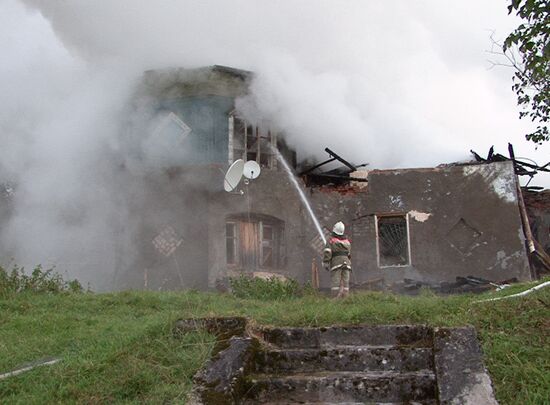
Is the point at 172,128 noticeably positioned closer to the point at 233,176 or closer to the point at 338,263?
the point at 233,176

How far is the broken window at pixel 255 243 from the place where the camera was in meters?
A: 17.7

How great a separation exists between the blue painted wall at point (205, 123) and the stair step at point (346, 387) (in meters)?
12.6

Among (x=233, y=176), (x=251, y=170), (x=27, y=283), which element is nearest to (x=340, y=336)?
(x=27, y=283)

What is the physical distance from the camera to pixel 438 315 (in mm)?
7406

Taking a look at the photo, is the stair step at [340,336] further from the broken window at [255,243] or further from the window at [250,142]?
the window at [250,142]

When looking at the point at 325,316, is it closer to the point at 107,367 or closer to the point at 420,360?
the point at 420,360

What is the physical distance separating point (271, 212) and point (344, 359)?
11.7 metres

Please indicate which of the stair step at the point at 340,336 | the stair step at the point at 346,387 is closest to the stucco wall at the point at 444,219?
the stair step at the point at 340,336

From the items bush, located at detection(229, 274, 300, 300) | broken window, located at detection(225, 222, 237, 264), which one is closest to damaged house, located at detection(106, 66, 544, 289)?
broken window, located at detection(225, 222, 237, 264)

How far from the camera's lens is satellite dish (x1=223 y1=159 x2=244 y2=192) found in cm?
1664

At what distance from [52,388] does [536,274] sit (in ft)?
50.2

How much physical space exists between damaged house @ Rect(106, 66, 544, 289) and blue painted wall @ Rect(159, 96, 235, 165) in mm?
27

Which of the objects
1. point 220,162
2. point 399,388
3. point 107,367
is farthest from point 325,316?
point 220,162

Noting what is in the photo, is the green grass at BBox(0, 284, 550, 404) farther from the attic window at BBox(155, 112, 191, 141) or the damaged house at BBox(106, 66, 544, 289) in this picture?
the attic window at BBox(155, 112, 191, 141)
